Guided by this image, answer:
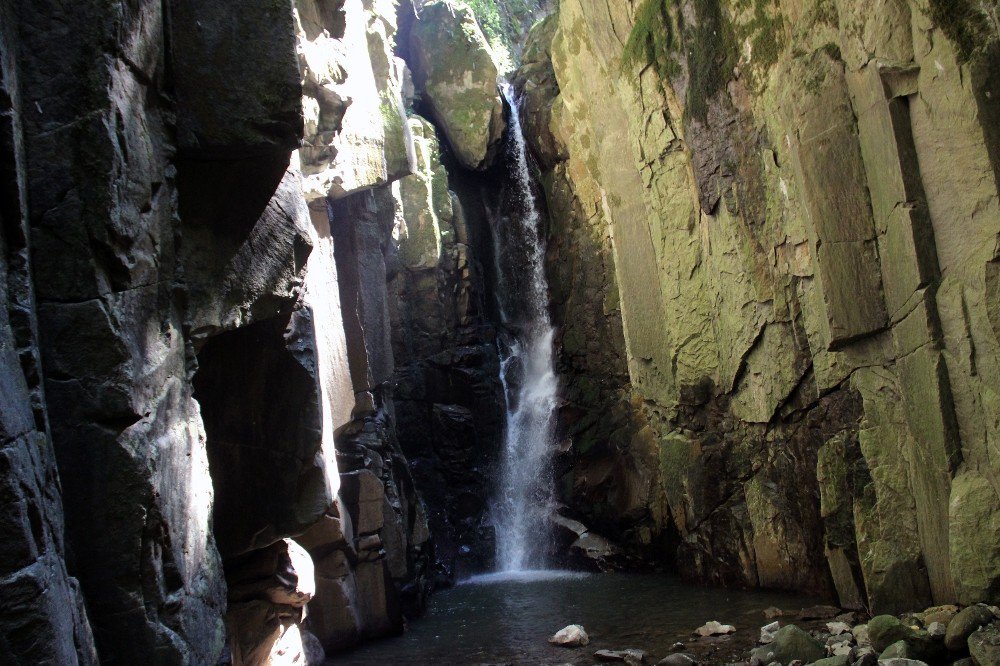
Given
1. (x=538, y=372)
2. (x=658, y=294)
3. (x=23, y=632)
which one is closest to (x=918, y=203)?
(x=658, y=294)

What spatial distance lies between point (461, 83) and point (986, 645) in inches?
539

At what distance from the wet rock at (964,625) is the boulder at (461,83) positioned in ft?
40.5

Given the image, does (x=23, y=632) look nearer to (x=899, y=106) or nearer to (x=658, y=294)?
(x=899, y=106)

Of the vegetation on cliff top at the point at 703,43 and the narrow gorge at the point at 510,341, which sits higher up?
the vegetation on cliff top at the point at 703,43

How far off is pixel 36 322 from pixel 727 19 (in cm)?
834

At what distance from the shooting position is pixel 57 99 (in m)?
3.60

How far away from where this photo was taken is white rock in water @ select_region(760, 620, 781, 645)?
24.2 feet

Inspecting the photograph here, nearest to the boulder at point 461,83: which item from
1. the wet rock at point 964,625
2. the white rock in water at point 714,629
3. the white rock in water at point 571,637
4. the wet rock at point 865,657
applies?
the white rock in water at point 571,637

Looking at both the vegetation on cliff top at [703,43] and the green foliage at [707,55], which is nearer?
the vegetation on cliff top at [703,43]

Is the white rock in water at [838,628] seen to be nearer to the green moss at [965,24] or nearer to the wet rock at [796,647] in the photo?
the wet rock at [796,647]

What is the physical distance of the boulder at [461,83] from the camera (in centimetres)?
1650

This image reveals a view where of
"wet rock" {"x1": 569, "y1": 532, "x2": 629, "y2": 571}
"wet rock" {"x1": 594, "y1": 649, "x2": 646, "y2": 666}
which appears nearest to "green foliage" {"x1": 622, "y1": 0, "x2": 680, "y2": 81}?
"wet rock" {"x1": 569, "y1": 532, "x2": 629, "y2": 571}

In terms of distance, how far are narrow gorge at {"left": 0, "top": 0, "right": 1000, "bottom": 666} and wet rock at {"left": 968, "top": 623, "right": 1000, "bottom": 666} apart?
3 cm

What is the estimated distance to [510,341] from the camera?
15.9m
